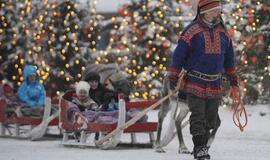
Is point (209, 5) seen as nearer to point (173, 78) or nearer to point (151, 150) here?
point (173, 78)

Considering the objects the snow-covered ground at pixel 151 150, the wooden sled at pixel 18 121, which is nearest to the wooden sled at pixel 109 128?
the snow-covered ground at pixel 151 150

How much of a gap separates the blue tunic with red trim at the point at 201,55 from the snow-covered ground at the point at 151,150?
1056mm

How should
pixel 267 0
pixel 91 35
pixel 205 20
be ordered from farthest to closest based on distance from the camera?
pixel 91 35
pixel 267 0
pixel 205 20

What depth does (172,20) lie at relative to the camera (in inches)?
990

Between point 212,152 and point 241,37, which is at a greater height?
point 241,37

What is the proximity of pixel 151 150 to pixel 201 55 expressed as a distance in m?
2.91

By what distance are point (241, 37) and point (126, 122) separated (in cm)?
940

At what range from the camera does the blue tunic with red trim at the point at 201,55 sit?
11.0 meters

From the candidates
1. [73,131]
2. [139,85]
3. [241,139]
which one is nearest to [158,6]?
[139,85]

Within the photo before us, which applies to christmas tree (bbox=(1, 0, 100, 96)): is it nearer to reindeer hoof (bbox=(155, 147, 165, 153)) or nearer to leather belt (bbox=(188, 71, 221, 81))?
reindeer hoof (bbox=(155, 147, 165, 153))

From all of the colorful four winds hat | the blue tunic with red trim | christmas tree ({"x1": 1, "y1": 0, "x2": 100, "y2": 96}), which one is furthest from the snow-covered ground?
christmas tree ({"x1": 1, "y1": 0, "x2": 100, "y2": 96})

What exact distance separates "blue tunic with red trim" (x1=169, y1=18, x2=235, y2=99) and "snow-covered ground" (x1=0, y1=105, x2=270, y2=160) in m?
1.06

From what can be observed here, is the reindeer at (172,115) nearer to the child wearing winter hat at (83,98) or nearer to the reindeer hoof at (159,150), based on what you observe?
the reindeer hoof at (159,150)

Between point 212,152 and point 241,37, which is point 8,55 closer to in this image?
point 241,37
